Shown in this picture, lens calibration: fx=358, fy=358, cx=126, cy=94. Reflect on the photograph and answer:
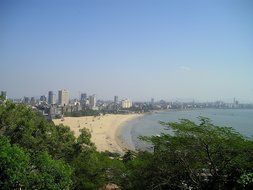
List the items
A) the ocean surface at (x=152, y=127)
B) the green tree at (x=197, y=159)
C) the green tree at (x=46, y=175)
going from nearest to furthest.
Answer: the green tree at (x=197, y=159), the green tree at (x=46, y=175), the ocean surface at (x=152, y=127)

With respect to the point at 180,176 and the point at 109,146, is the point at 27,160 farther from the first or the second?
the point at 109,146

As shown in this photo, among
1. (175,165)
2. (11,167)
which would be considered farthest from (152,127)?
(11,167)

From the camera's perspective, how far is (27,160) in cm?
1040

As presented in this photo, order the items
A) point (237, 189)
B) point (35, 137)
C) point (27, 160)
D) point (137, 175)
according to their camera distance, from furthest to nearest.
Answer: point (35, 137)
point (137, 175)
point (27, 160)
point (237, 189)

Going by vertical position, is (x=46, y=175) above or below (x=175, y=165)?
below

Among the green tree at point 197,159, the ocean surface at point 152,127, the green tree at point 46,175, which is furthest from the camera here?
the ocean surface at point 152,127

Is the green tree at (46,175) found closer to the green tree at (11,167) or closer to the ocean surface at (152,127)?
the green tree at (11,167)

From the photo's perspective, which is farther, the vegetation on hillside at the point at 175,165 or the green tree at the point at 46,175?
the green tree at the point at 46,175

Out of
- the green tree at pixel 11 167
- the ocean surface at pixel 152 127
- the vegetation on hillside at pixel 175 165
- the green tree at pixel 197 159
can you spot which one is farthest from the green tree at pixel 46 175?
the ocean surface at pixel 152 127

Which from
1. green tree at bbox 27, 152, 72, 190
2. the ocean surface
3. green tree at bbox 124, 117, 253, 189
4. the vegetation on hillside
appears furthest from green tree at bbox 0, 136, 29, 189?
the ocean surface

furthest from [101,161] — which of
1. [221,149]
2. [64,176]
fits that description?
[221,149]

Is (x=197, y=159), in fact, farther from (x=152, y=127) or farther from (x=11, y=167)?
(x=152, y=127)

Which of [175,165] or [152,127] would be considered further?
[152,127]

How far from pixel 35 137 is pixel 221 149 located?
10.0 metres
